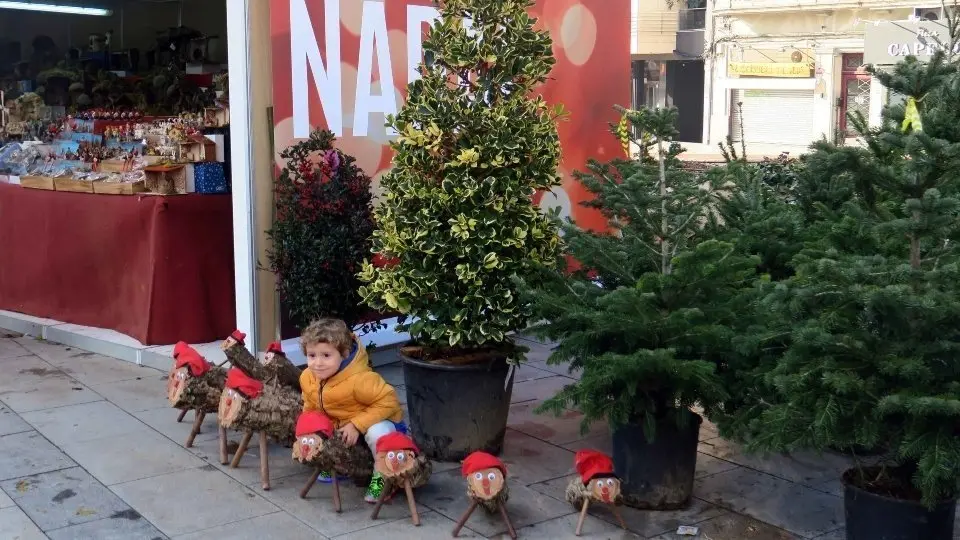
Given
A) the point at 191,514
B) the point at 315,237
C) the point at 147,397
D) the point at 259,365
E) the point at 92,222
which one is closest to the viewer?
the point at 191,514

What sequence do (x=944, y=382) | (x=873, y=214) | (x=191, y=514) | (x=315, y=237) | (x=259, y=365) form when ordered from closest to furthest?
(x=944, y=382) < (x=873, y=214) < (x=191, y=514) < (x=259, y=365) < (x=315, y=237)

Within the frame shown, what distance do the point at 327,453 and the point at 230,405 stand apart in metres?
0.67

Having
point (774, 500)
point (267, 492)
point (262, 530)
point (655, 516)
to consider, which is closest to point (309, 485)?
point (267, 492)

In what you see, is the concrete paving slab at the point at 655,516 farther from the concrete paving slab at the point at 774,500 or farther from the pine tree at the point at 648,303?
the pine tree at the point at 648,303

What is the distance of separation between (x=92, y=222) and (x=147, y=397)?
1912 millimetres

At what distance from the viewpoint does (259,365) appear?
5.92m

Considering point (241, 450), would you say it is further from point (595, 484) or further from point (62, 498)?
point (595, 484)

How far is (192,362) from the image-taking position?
573cm

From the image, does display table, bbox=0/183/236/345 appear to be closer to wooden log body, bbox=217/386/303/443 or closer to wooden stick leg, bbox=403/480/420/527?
wooden log body, bbox=217/386/303/443

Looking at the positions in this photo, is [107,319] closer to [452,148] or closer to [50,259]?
[50,259]

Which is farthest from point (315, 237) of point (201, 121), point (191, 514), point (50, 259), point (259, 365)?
point (50, 259)

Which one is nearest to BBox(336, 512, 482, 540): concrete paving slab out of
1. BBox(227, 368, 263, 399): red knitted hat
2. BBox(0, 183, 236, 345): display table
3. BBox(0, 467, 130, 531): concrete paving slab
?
BBox(227, 368, 263, 399): red knitted hat

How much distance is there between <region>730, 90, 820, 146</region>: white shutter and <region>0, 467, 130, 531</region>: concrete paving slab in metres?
29.3

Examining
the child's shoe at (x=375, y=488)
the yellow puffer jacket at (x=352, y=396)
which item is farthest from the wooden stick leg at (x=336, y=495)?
the yellow puffer jacket at (x=352, y=396)
